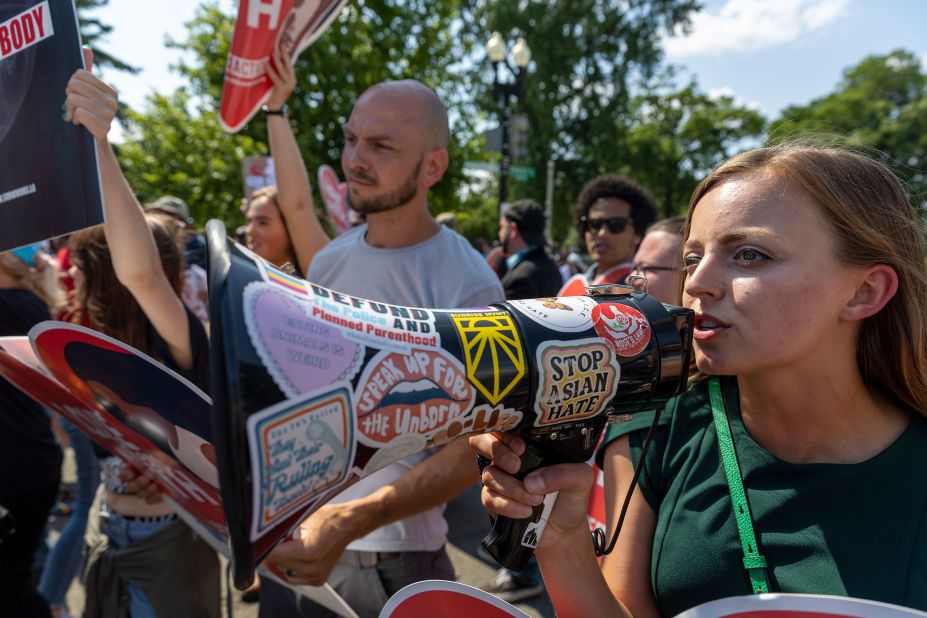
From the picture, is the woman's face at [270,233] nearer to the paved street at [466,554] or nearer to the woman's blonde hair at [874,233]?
the paved street at [466,554]

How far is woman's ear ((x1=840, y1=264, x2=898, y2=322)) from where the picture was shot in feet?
3.44

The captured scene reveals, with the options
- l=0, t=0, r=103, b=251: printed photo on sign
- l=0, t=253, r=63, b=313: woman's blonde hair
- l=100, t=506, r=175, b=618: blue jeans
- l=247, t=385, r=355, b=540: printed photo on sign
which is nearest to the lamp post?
l=0, t=253, r=63, b=313: woman's blonde hair

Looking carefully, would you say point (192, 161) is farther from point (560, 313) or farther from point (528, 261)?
point (560, 313)

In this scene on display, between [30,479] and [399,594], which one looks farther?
[30,479]

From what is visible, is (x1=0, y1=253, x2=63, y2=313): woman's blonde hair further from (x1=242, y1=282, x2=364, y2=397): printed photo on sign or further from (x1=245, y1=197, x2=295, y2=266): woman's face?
(x1=242, y1=282, x2=364, y2=397): printed photo on sign

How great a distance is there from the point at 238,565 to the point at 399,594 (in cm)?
29

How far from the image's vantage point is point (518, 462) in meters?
1.08

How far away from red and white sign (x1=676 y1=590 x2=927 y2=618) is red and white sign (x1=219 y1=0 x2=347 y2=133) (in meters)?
2.28

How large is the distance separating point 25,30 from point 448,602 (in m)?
1.51

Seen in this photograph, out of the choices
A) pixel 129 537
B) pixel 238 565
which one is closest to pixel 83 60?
pixel 238 565

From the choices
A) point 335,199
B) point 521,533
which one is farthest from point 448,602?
point 335,199

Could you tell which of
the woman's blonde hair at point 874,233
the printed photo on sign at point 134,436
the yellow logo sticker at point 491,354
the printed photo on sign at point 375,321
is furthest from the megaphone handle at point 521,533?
the woman's blonde hair at point 874,233

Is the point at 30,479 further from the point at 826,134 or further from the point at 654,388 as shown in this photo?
the point at 826,134

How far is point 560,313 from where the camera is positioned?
97 centimetres
